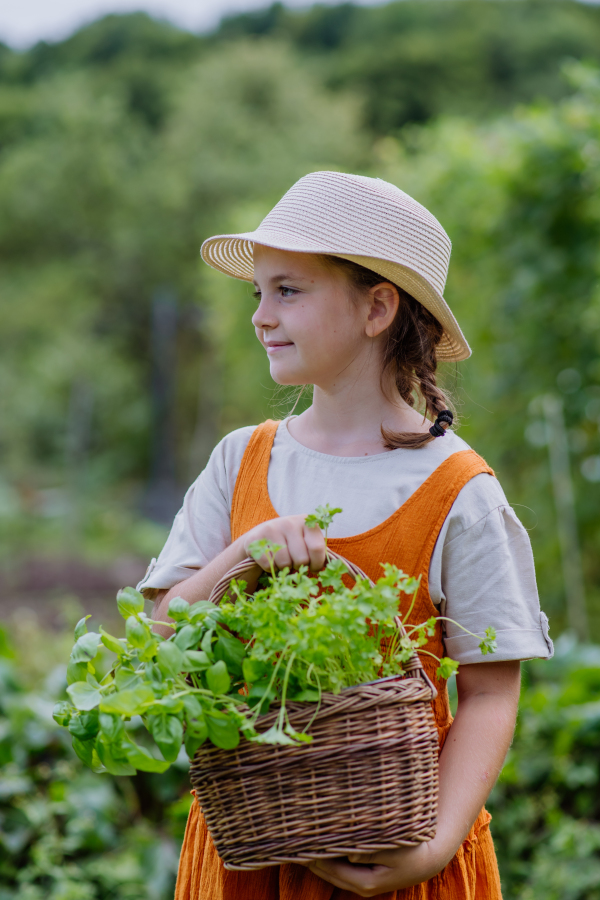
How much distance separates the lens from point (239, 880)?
3.66 ft

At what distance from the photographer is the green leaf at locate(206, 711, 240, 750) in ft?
2.90

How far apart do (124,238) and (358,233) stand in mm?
19528

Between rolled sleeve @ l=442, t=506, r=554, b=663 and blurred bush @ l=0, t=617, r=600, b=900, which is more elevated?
rolled sleeve @ l=442, t=506, r=554, b=663

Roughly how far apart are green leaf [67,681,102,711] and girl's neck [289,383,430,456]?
0.52m

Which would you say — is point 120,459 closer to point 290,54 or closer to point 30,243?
point 30,243

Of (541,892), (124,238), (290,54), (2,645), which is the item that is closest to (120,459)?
(124,238)

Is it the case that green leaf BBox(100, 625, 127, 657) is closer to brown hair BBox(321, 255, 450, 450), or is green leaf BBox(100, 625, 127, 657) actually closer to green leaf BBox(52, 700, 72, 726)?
green leaf BBox(52, 700, 72, 726)

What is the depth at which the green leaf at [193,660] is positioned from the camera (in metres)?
0.90

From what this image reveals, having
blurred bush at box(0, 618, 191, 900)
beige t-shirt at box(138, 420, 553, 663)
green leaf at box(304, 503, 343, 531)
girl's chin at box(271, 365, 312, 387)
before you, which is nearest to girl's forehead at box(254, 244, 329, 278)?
girl's chin at box(271, 365, 312, 387)

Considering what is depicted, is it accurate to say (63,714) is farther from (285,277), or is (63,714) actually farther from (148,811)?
(148,811)

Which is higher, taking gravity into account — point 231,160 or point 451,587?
point 231,160

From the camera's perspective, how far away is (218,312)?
748 centimetres

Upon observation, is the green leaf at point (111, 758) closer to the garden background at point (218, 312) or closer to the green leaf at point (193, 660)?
the green leaf at point (193, 660)

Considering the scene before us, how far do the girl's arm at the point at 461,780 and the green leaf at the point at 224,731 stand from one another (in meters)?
0.20
